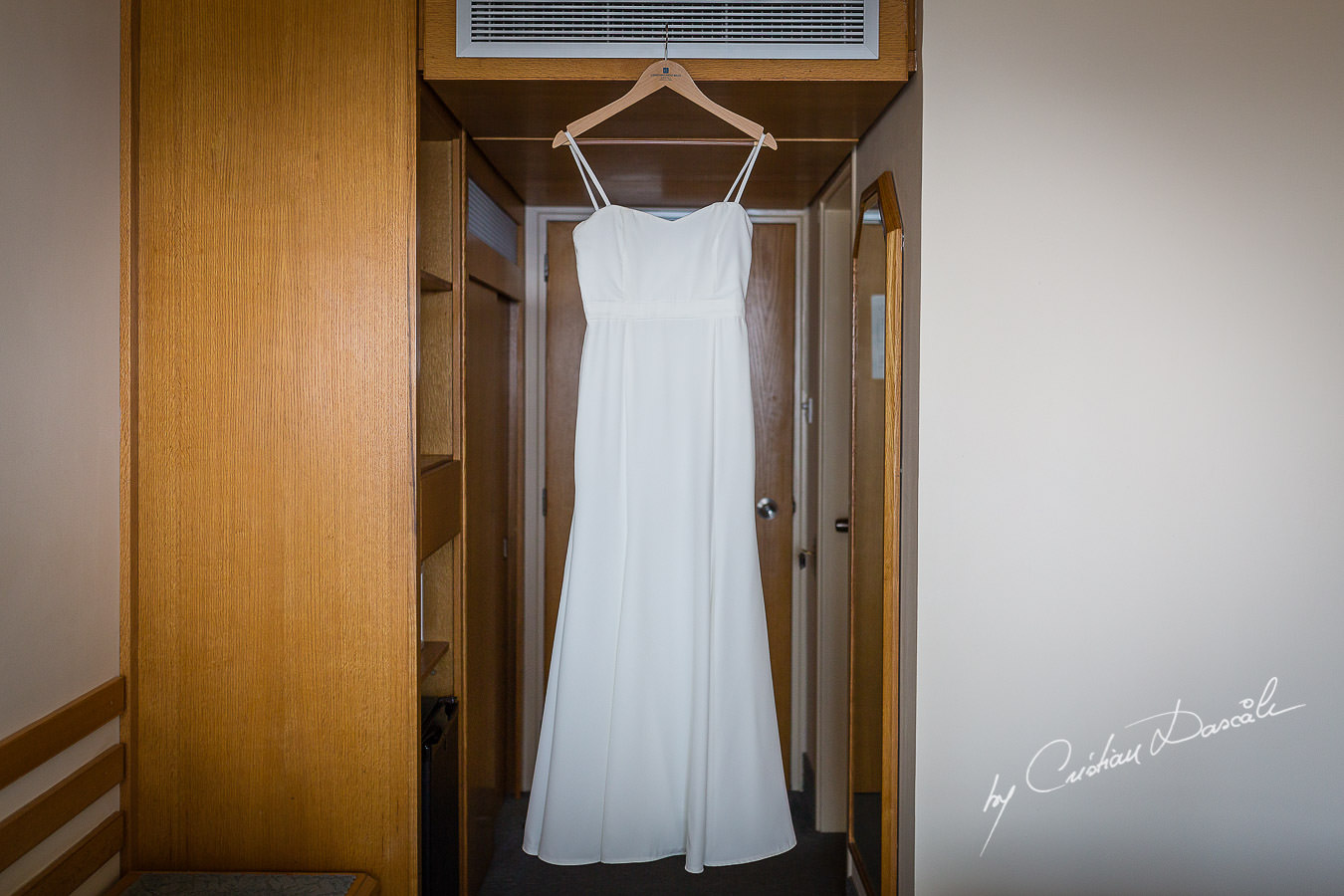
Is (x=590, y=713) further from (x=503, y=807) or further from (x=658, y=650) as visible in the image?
(x=503, y=807)

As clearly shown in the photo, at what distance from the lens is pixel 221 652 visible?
186 centimetres

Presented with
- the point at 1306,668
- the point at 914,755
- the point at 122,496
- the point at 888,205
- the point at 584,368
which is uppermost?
the point at 888,205

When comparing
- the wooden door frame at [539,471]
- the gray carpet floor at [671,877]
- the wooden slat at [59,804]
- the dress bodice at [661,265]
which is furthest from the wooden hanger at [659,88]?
the gray carpet floor at [671,877]

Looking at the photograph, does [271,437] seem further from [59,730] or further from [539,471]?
[539,471]

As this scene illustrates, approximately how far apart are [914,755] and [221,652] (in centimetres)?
139

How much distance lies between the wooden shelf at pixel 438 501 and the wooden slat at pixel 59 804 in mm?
691

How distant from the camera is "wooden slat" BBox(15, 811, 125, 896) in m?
1.55

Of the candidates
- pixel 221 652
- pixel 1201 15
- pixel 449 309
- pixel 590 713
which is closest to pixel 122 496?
pixel 221 652

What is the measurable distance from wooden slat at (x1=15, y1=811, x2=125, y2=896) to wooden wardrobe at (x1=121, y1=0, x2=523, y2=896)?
0.06m

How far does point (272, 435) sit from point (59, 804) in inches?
28.9

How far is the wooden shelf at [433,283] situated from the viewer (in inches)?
78.1

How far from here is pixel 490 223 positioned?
8.57ft

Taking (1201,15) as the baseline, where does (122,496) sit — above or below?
below

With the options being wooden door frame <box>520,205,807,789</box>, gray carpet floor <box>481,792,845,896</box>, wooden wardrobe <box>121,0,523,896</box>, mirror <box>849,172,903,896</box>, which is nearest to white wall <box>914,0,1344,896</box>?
mirror <box>849,172,903,896</box>
